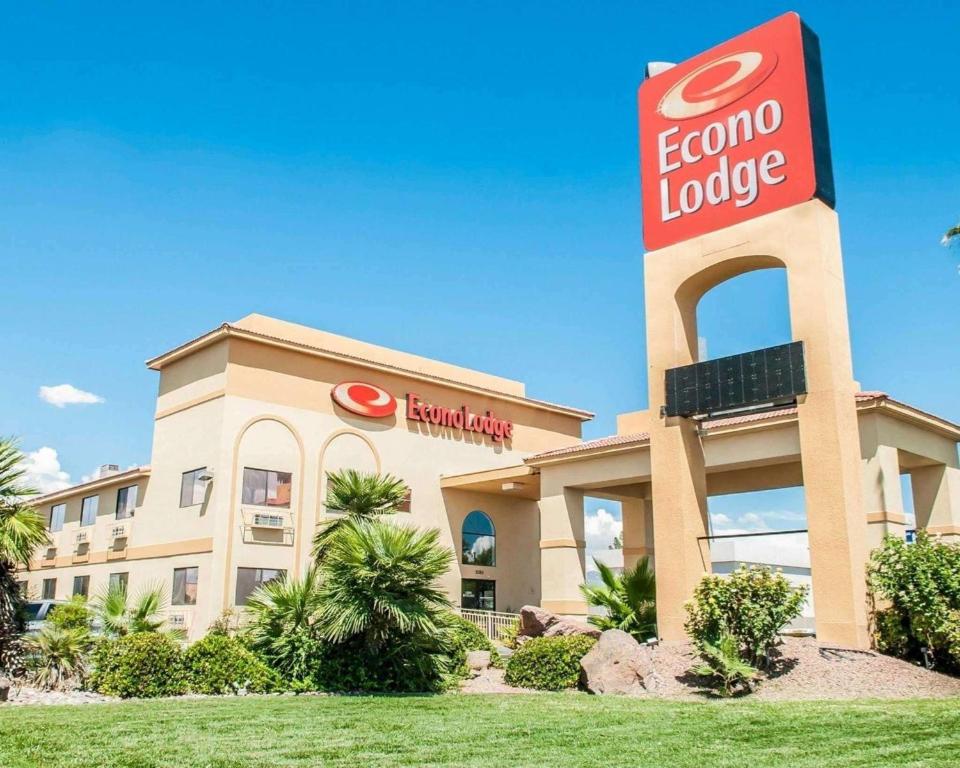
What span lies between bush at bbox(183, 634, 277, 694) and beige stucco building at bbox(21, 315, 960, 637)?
347 inches

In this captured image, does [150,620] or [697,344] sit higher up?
[697,344]

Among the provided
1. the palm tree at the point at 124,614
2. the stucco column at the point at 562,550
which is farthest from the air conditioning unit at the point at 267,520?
the stucco column at the point at 562,550

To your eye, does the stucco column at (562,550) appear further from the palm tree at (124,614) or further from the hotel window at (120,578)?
the hotel window at (120,578)

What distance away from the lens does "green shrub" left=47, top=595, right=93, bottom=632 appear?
18.6 meters

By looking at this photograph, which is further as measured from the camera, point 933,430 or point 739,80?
point 933,430

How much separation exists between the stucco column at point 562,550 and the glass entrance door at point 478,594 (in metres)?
5.59

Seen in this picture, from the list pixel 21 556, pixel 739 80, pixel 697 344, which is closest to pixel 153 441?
pixel 21 556

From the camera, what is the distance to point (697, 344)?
21.9 metres

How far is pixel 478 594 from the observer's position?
3269 cm

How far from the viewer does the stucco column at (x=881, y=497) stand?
19.6 metres

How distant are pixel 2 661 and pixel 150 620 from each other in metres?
3.64

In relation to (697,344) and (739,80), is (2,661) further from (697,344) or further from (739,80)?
(739,80)

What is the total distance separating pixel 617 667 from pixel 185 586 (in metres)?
15.3

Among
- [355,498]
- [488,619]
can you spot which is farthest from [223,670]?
[488,619]
